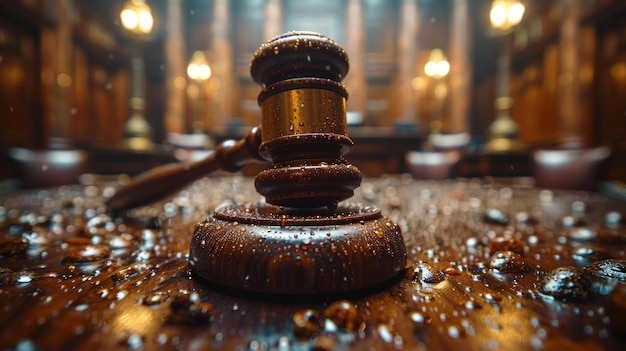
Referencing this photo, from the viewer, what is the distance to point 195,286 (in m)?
0.69

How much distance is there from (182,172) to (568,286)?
1.30 m

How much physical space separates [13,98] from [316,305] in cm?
679

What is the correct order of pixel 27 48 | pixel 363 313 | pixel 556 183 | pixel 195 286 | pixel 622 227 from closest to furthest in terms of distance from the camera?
pixel 363 313
pixel 195 286
pixel 622 227
pixel 556 183
pixel 27 48

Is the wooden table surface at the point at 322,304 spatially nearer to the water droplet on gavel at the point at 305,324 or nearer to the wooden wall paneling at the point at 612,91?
the water droplet on gavel at the point at 305,324

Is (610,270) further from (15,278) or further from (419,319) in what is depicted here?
(15,278)

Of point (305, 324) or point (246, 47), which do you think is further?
point (246, 47)

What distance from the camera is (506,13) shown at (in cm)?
524

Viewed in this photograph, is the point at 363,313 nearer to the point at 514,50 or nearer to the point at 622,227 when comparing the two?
the point at 622,227

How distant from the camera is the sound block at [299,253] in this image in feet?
1.93

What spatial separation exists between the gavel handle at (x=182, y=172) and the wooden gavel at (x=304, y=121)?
0.19m

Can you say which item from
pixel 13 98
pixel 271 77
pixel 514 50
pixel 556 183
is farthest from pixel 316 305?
pixel 514 50

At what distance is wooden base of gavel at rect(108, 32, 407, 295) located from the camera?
1.96 feet

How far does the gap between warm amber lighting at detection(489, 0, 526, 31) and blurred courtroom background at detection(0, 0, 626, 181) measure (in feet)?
0.06

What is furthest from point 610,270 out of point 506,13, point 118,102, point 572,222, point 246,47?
point 246,47
